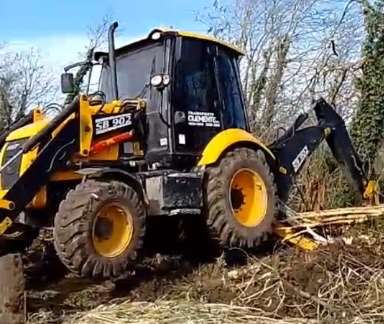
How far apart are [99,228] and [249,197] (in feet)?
6.96

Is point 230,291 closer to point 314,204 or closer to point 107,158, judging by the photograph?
point 107,158

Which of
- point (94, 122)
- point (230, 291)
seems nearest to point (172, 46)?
point (94, 122)

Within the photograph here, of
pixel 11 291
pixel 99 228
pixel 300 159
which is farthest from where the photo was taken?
pixel 300 159

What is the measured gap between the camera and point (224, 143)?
7.88m

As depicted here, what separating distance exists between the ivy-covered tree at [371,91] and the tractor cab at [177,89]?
6.50 metres

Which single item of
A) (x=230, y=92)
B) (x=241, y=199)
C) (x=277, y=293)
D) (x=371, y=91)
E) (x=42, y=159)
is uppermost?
(x=371, y=91)

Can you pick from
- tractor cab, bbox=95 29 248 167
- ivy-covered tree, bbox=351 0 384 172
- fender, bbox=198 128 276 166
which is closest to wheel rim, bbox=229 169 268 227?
fender, bbox=198 128 276 166

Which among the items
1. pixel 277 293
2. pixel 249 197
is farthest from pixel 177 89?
pixel 277 293

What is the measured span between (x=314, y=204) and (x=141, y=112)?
13.3ft

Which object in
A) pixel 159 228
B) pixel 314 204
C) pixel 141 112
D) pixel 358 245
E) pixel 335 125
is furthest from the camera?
pixel 314 204

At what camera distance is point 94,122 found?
7195mm

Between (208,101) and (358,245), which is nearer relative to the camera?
(358,245)

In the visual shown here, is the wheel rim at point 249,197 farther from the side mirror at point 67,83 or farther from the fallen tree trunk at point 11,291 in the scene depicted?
the fallen tree trunk at point 11,291

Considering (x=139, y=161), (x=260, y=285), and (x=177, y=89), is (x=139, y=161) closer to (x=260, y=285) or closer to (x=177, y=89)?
(x=177, y=89)
